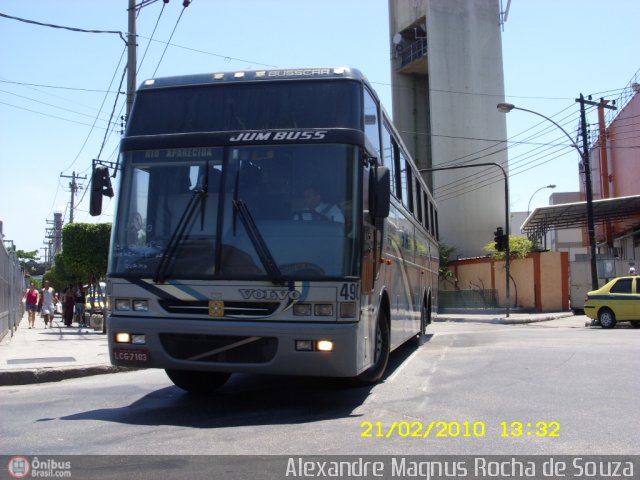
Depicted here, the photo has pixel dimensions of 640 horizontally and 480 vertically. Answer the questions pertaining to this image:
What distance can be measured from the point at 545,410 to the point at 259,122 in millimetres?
4287

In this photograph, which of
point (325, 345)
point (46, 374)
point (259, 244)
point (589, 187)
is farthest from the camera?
point (589, 187)

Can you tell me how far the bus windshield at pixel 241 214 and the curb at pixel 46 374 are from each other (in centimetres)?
377

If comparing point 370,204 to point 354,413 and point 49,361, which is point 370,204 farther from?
point 49,361

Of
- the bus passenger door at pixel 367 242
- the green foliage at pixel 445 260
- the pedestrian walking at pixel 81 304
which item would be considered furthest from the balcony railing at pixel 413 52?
the bus passenger door at pixel 367 242

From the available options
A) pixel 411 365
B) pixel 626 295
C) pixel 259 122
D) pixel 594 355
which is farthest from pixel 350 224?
pixel 626 295

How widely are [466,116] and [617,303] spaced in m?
25.9

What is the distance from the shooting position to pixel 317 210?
6.80 m

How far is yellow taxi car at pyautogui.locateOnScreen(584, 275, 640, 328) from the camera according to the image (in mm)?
19828

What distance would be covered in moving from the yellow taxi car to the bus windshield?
15871 mm

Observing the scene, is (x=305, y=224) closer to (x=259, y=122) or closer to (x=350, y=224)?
(x=350, y=224)

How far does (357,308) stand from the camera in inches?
265

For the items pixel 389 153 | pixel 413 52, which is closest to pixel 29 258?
pixel 413 52

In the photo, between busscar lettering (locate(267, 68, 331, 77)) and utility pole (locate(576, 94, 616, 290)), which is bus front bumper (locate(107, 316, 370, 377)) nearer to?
busscar lettering (locate(267, 68, 331, 77))

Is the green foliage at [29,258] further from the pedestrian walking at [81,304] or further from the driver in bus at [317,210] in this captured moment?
the driver in bus at [317,210]
